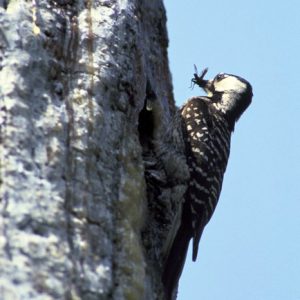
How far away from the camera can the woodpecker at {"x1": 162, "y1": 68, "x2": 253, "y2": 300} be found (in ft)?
13.7

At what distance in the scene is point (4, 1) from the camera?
3.07 meters

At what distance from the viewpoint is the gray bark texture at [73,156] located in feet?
7.97

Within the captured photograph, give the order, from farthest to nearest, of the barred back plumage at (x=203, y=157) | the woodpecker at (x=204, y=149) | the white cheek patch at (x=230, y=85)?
the white cheek patch at (x=230, y=85), the barred back plumage at (x=203, y=157), the woodpecker at (x=204, y=149)

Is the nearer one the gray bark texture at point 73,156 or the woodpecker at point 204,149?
the gray bark texture at point 73,156

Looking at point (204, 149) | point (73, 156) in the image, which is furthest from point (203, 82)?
point (73, 156)

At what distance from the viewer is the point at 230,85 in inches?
223

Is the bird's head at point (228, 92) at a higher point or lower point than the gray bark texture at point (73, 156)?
higher

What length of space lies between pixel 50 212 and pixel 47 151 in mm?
268

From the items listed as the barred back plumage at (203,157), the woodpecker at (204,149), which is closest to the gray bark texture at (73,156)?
the woodpecker at (204,149)

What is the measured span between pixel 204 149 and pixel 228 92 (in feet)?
3.03

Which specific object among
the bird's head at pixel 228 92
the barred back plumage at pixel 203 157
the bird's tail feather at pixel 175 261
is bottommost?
the bird's tail feather at pixel 175 261

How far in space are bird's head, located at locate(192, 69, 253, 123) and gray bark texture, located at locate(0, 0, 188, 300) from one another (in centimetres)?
174

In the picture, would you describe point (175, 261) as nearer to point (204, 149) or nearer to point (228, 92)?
point (204, 149)

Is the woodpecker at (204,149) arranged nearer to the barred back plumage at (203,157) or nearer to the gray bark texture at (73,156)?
the barred back plumage at (203,157)
